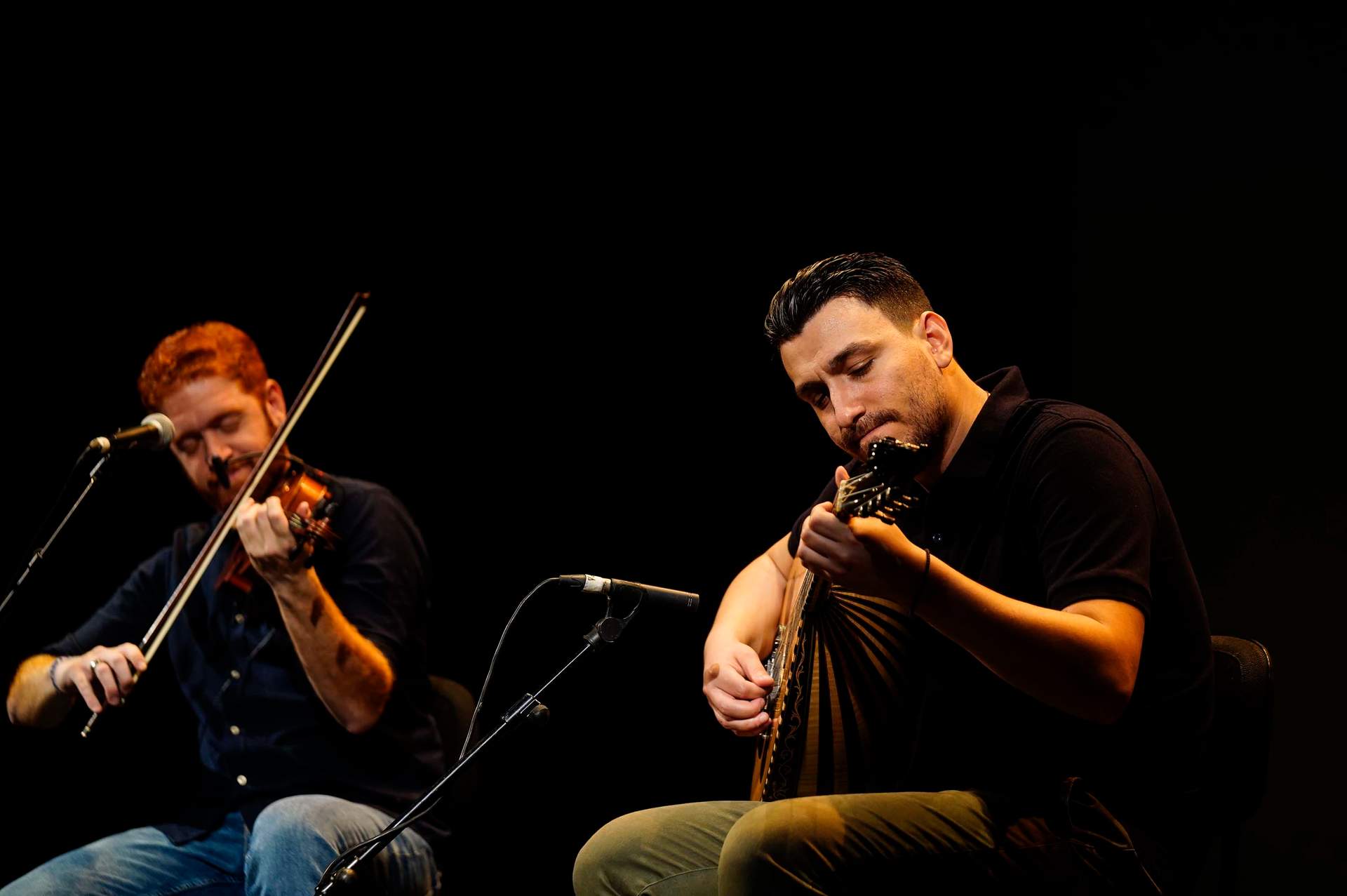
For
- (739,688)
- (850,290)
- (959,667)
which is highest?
(850,290)

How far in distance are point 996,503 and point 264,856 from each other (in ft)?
5.24

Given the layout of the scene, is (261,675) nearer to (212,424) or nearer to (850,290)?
(212,424)

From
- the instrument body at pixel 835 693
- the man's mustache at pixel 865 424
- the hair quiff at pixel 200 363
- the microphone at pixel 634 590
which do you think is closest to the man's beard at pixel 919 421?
the man's mustache at pixel 865 424

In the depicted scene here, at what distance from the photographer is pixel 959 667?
71.6 inches

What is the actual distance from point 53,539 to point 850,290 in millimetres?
1723

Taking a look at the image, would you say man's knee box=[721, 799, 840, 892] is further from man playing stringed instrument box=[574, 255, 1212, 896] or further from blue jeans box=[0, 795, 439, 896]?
blue jeans box=[0, 795, 439, 896]

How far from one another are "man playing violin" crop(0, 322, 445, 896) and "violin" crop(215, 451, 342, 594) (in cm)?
2

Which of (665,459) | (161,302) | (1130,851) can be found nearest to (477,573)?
(665,459)

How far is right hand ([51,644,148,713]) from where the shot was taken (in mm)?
2375

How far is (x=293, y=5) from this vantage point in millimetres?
3492

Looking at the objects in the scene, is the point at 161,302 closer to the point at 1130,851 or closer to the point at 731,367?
the point at 731,367

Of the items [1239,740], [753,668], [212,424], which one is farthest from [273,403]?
[1239,740]

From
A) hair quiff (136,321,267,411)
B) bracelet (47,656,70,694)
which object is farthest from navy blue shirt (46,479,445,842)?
hair quiff (136,321,267,411)

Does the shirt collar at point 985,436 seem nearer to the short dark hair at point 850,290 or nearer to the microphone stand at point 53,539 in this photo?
the short dark hair at point 850,290
